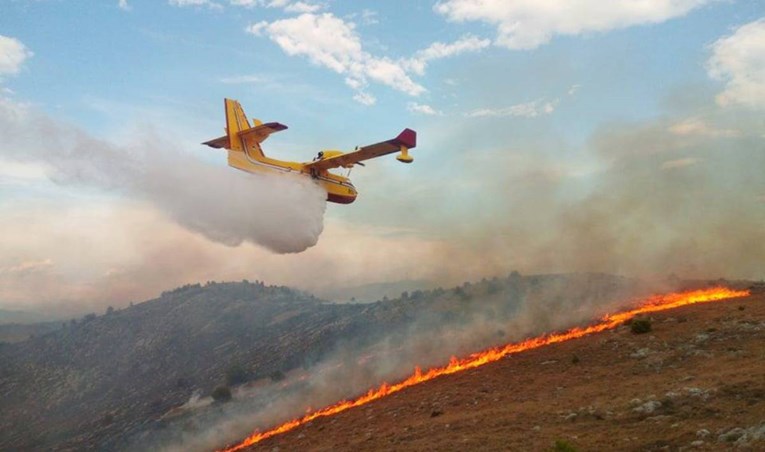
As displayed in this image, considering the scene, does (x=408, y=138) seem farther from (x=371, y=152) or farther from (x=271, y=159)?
(x=271, y=159)

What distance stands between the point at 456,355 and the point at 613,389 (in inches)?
887

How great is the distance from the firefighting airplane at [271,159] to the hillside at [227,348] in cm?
2216

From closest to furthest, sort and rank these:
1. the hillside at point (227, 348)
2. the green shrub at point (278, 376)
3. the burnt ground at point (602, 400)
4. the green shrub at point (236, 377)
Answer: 1. the burnt ground at point (602, 400)
2. the hillside at point (227, 348)
3. the green shrub at point (278, 376)
4. the green shrub at point (236, 377)

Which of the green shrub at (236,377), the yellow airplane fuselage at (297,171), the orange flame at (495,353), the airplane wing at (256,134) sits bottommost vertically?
the green shrub at (236,377)

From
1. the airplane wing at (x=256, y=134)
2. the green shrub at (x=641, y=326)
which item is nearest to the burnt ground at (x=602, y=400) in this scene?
the green shrub at (x=641, y=326)

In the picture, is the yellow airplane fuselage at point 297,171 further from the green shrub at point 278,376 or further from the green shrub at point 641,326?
the green shrub at point 278,376

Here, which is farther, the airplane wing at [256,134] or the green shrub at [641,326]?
the green shrub at [641,326]

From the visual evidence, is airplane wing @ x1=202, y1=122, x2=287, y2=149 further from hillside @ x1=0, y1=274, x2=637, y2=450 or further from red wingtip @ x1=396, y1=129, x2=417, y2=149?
hillside @ x1=0, y1=274, x2=637, y2=450

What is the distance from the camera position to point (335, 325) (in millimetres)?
96438

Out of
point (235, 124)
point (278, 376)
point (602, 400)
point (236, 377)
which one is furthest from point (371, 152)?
point (236, 377)

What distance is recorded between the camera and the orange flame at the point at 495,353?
4012 cm

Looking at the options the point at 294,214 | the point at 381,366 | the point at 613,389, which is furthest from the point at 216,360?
the point at 613,389

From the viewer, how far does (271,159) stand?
116ft

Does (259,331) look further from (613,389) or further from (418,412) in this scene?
(613,389)
